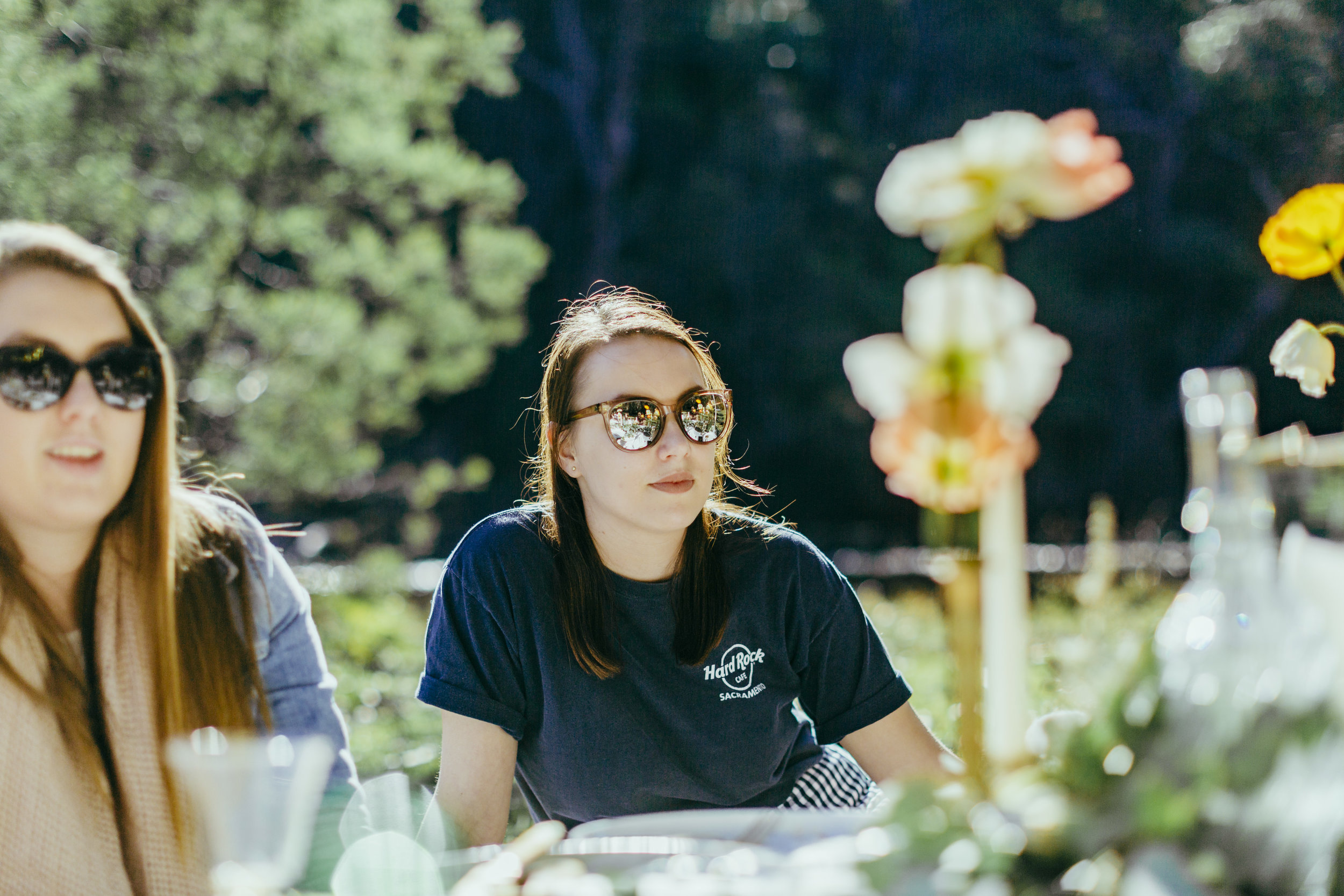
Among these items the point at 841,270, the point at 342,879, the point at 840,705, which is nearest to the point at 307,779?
the point at 342,879

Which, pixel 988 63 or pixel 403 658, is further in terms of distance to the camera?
pixel 988 63

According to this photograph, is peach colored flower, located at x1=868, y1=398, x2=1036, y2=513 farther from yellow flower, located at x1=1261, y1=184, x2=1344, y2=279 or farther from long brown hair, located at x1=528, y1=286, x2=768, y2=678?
long brown hair, located at x1=528, y1=286, x2=768, y2=678

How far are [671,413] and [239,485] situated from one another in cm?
348

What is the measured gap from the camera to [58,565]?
1359mm

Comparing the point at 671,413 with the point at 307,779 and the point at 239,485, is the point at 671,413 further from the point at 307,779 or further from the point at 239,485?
the point at 239,485

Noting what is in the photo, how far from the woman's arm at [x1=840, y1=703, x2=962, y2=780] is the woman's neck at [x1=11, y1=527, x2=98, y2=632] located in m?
1.06

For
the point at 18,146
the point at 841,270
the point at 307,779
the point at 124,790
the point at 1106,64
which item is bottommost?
the point at 124,790

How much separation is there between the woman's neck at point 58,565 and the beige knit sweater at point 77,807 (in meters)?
0.08

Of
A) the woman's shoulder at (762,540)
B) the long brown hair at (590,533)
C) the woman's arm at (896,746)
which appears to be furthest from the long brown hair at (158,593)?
the woman's arm at (896,746)

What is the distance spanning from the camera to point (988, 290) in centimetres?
63

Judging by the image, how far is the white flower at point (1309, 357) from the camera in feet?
3.55

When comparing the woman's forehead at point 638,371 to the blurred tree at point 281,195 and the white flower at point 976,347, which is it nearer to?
the white flower at point 976,347

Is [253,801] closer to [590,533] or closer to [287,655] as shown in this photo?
[287,655]

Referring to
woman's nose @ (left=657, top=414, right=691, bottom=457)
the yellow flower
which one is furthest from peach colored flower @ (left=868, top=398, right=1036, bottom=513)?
woman's nose @ (left=657, top=414, right=691, bottom=457)
